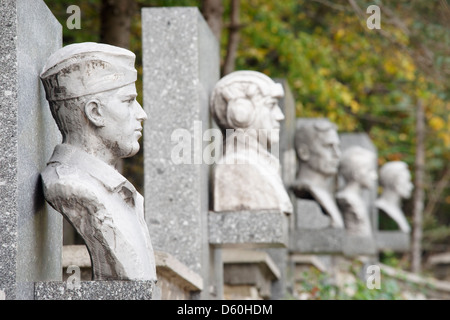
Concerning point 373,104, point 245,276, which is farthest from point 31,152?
point 373,104

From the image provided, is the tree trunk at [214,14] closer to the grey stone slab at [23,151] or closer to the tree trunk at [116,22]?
the tree trunk at [116,22]

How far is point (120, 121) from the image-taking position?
6.32 m

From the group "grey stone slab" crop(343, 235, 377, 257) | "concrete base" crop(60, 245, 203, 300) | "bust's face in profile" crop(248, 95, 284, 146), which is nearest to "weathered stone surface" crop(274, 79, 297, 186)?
"grey stone slab" crop(343, 235, 377, 257)

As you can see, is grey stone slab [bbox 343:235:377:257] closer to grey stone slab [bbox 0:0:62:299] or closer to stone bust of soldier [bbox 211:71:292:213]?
stone bust of soldier [bbox 211:71:292:213]

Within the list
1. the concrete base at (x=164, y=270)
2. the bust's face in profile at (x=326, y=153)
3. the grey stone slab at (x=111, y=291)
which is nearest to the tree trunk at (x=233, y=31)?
the bust's face in profile at (x=326, y=153)

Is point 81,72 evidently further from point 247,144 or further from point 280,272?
point 280,272

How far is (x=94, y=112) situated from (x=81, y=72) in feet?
0.78

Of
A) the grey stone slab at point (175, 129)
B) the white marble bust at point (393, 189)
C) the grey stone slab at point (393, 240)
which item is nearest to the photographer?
the grey stone slab at point (175, 129)

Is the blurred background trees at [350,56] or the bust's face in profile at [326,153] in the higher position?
the blurred background trees at [350,56]

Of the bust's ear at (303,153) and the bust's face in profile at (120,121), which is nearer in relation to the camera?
the bust's face in profile at (120,121)

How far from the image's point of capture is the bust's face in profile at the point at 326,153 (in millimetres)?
13891

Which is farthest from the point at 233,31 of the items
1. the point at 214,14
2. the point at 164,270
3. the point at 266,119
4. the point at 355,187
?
the point at 164,270

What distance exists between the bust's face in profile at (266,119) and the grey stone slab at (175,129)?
545 mm

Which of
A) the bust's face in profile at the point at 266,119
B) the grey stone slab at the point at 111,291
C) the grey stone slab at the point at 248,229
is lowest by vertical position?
the grey stone slab at the point at 111,291
